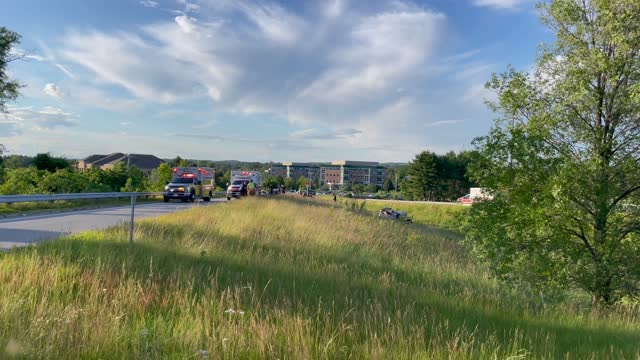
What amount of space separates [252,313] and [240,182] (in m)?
47.3

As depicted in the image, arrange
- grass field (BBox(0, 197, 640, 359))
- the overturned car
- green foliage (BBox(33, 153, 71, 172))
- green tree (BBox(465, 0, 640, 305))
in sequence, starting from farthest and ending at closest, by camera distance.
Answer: green foliage (BBox(33, 153, 71, 172)) < the overturned car < green tree (BBox(465, 0, 640, 305)) < grass field (BBox(0, 197, 640, 359))

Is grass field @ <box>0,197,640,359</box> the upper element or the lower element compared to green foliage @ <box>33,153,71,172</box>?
lower

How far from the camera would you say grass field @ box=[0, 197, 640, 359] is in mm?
3816

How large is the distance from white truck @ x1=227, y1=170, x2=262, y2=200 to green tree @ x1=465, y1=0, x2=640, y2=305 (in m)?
36.7

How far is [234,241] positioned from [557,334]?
7.41m

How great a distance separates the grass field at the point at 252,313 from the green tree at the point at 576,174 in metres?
0.85

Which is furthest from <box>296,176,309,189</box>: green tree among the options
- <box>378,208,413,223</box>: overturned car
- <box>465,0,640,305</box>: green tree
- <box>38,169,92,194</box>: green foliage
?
<box>465,0,640,305</box>: green tree

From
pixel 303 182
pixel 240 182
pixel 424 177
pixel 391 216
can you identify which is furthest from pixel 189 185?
pixel 303 182

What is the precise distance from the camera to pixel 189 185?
123 feet

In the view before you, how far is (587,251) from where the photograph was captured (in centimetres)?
944

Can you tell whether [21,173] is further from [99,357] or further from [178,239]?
[99,357]

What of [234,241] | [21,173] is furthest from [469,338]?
[21,173]

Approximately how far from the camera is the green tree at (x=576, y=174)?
29.5 feet

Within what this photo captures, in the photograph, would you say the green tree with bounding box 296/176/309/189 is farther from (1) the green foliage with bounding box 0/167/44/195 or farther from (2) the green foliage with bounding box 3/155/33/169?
(1) the green foliage with bounding box 0/167/44/195
